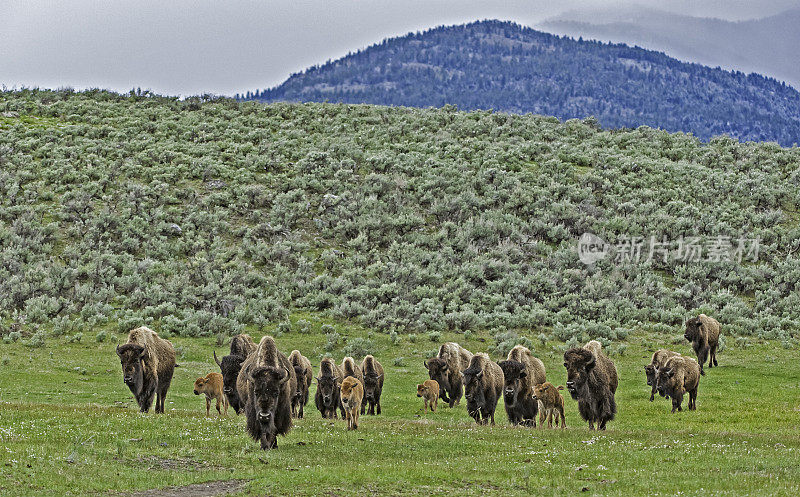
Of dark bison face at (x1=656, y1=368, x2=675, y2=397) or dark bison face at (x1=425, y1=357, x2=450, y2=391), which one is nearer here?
dark bison face at (x1=656, y1=368, x2=675, y2=397)

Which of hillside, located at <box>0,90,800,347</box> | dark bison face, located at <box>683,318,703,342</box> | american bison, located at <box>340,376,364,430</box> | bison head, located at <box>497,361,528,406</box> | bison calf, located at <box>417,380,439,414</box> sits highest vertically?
hillside, located at <box>0,90,800,347</box>

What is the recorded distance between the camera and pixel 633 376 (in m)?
28.0

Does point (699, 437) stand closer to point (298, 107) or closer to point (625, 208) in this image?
point (625, 208)

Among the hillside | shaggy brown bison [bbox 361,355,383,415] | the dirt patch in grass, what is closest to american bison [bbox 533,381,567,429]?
shaggy brown bison [bbox 361,355,383,415]

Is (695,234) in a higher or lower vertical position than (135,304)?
higher

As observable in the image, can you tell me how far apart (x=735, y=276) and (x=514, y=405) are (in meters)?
27.6

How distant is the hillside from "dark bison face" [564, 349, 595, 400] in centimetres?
1720

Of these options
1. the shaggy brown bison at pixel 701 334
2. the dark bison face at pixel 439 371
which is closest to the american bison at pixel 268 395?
the dark bison face at pixel 439 371

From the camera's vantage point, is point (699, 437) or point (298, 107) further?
point (298, 107)

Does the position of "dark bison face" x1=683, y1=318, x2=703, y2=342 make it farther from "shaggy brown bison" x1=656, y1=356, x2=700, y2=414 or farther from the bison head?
the bison head

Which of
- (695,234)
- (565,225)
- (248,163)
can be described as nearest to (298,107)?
(248,163)

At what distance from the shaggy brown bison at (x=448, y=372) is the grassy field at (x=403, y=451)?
24.5 inches

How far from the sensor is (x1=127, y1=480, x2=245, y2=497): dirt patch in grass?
10.6 meters

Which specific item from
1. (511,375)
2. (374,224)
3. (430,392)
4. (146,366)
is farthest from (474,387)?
(374,224)
